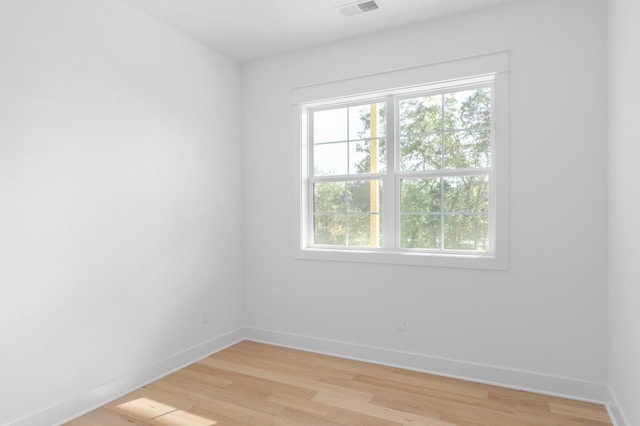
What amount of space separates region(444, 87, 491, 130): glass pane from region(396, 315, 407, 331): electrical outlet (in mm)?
1652

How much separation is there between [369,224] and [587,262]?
1667 millimetres

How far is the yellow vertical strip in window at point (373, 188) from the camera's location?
11.3 ft

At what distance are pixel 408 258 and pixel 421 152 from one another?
0.92 metres

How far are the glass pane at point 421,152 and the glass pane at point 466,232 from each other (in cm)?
48

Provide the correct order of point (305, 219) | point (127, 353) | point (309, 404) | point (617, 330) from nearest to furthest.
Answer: point (617, 330)
point (309, 404)
point (127, 353)
point (305, 219)

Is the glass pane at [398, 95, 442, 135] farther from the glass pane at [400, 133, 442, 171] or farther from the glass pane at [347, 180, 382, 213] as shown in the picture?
the glass pane at [347, 180, 382, 213]

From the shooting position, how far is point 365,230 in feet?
11.5

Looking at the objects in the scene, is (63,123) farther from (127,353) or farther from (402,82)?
(402,82)

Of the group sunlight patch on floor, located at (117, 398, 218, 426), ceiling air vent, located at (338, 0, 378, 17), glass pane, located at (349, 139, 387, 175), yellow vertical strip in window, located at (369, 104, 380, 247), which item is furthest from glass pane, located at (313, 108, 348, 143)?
sunlight patch on floor, located at (117, 398, 218, 426)

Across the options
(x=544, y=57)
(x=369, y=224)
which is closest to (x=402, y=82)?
(x=544, y=57)

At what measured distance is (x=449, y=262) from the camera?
3016 mm

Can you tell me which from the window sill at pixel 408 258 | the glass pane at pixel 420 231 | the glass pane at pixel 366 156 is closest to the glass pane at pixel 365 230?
the window sill at pixel 408 258

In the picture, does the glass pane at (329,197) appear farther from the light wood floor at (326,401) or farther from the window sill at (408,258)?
the light wood floor at (326,401)

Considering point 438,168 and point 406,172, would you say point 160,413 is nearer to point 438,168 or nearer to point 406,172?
point 406,172
